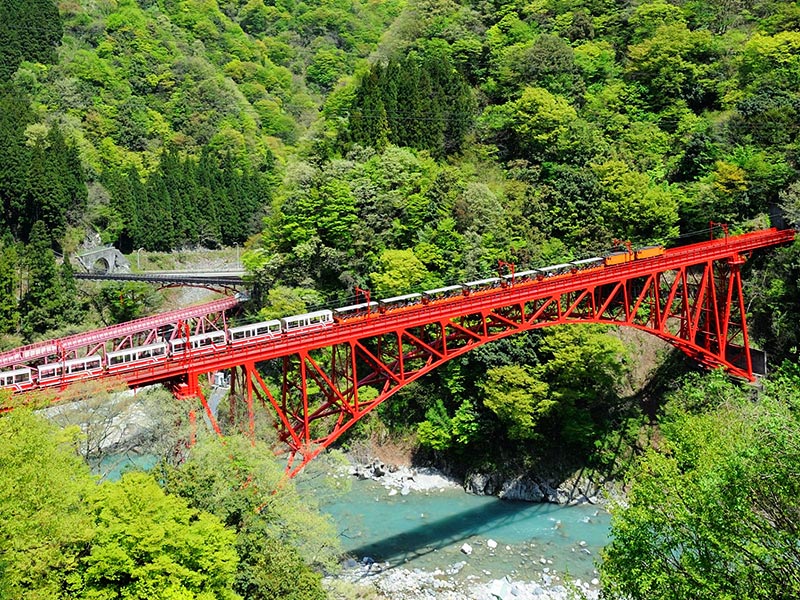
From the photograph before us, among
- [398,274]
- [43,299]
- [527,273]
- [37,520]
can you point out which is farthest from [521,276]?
[43,299]

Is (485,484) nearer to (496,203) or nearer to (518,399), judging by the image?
(518,399)

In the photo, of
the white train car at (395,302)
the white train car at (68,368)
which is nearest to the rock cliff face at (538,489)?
the white train car at (395,302)

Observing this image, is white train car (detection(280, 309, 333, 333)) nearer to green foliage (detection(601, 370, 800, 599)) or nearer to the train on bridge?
the train on bridge

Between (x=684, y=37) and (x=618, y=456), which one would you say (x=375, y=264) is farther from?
(x=684, y=37)

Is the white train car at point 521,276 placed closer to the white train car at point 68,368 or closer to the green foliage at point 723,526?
the green foliage at point 723,526

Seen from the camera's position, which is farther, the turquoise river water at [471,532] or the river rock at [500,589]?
the turquoise river water at [471,532]

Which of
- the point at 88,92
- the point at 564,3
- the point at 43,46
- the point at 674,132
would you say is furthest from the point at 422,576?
the point at 43,46
